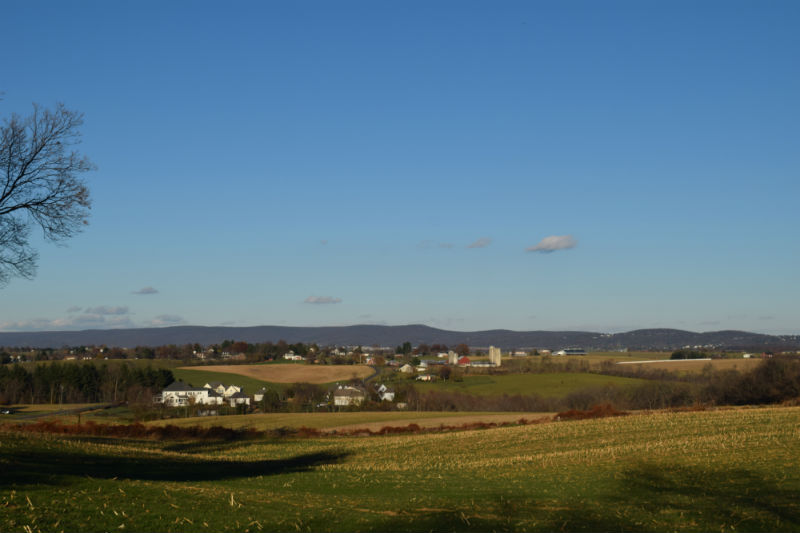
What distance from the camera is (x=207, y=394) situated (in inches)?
4210

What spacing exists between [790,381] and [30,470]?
73319 mm

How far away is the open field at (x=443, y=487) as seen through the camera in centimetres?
1251

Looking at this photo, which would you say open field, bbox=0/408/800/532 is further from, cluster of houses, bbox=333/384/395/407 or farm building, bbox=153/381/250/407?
farm building, bbox=153/381/250/407

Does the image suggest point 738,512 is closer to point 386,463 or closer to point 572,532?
point 572,532

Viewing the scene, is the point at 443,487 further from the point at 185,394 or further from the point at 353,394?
the point at 185,394

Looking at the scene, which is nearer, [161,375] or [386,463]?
[386,463]

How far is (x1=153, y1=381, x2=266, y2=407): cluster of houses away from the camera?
9720 cm

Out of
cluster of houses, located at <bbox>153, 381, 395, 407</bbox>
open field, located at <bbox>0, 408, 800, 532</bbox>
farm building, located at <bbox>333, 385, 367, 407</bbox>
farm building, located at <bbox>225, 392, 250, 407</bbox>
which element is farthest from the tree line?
open field, located at <bbox>0, 408, 800, 532</bbox>

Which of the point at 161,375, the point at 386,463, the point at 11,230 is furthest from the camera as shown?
the point at 161,375

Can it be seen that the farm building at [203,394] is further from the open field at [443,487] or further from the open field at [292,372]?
the open field at [443,487]

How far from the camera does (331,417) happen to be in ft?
227

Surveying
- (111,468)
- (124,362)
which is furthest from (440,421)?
(124,362)

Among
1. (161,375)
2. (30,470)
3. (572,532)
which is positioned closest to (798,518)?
(572,532)

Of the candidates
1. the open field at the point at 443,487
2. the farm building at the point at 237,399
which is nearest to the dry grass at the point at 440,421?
the open field at the point at 443,487
